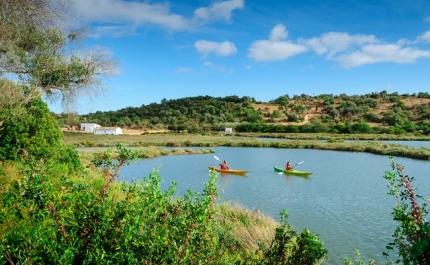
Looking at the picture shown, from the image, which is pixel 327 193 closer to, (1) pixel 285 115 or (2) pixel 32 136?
(2) pixel 32 136

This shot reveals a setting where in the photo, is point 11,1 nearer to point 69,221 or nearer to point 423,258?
point 69,221

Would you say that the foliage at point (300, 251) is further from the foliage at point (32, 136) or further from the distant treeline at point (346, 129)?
the distant treeline at point (346, 129)

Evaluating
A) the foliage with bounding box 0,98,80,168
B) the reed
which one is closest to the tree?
the foliage with bounding box 0,98,80,168

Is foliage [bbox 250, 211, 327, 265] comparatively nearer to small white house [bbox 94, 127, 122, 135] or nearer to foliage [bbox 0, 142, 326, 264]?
foliage [bbox 0, 142, 326, 264]

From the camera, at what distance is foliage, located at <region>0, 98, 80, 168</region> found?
10665 millimetres

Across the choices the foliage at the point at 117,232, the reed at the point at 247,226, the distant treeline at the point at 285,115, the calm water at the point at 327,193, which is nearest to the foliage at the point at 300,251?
the foliage at the point at 117,232

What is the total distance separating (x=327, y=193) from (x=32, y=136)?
527 inches

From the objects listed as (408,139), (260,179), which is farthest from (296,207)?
(408,139)

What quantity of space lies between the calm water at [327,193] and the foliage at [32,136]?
184 inches

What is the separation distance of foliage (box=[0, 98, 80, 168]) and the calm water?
15.3ft

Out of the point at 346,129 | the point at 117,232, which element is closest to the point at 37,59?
the point at 117,232

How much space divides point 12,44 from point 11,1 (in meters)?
0.97

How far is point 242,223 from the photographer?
32.1 ft

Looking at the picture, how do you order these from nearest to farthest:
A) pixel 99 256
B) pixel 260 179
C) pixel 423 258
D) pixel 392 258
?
pixel 423 258 → pixel 99 256 → pixel 392 258 → pixel 260 179
